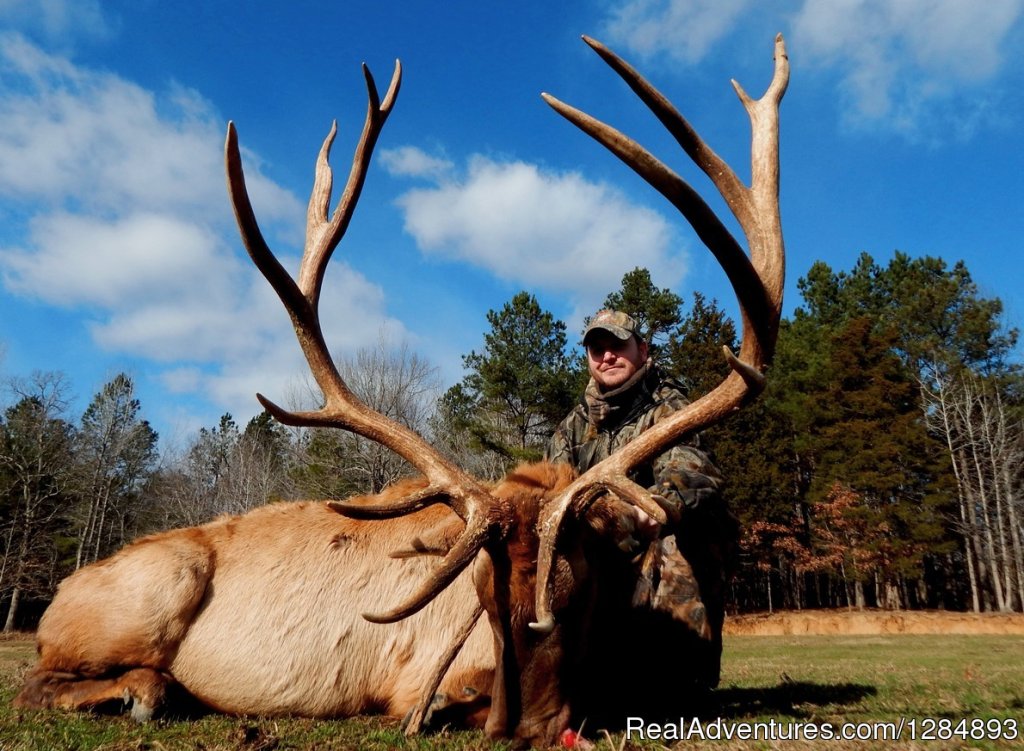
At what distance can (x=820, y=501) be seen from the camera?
38.2 metres

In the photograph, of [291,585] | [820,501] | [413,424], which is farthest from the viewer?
[820,501]

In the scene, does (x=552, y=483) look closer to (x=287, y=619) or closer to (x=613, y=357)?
(x=613, y=357)

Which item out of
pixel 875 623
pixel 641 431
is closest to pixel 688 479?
pixel 641 431

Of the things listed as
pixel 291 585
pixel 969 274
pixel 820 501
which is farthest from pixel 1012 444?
pixel 291 585

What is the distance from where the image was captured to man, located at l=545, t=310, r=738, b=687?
443cm

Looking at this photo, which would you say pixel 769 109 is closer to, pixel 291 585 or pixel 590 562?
pixel 590 562

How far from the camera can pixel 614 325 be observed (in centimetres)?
594

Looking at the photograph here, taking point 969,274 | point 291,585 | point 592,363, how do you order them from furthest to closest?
point 969,274
point 592,363
point 291,585

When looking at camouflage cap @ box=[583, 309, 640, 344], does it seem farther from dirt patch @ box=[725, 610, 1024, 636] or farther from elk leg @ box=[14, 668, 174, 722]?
dirt patch @ box=[725, 610, 1024, 636]

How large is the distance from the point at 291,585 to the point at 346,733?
1305 mm

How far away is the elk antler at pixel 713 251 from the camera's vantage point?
128 inches

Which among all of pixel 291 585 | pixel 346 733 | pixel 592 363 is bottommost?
pixel 346 733

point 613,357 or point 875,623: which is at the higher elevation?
point 613,357

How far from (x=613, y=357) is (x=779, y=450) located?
35.7 meters
